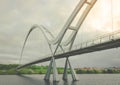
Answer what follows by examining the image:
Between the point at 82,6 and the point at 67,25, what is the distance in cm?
629

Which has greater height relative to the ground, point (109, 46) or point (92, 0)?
point (92, 0)

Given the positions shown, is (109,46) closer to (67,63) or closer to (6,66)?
(67,63)

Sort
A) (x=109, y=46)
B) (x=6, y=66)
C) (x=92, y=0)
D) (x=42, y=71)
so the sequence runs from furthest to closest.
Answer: (x=6, y=66) < (x=42, y=71) < (x=92, y=0) < (x=109, y=46)

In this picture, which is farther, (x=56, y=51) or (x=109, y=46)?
(x=56, y=51)

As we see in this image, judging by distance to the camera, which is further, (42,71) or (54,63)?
(42,71)

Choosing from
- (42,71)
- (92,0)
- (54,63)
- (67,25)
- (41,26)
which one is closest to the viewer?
(92,0)

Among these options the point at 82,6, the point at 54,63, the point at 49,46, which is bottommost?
the point at 54,63

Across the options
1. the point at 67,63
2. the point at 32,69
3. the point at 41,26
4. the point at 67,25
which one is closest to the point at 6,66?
the point at 32,69

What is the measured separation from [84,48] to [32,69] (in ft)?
371

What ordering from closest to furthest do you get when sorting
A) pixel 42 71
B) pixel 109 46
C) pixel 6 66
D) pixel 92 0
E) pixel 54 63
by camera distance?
pixel 109 46, pixel 92 0, pixel 54 63, pixel 42 71, pixel 6 66

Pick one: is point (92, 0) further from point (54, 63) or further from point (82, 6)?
point (54, 63)

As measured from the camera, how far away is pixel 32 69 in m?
158

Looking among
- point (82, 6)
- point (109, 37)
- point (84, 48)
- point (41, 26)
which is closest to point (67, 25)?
point (82, 6)

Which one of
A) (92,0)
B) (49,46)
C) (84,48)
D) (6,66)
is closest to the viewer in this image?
(84,48)
